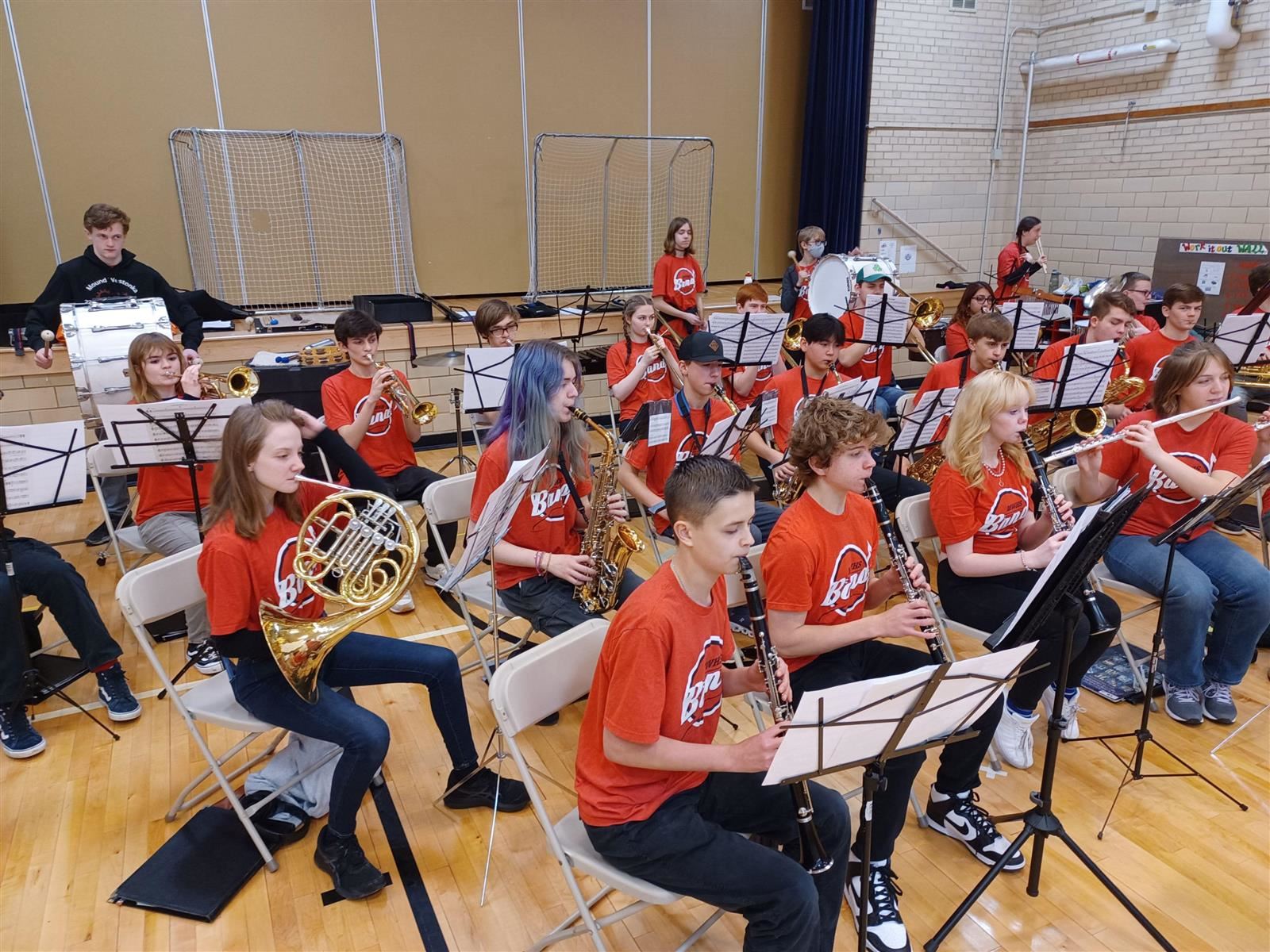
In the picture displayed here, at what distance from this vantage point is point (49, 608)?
11.3 feet

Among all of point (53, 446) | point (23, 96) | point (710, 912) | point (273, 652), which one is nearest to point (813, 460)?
point (710, 912)

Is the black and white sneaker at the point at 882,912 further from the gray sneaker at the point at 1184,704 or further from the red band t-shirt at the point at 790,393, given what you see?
the red band t-shirt at the point at 790,393

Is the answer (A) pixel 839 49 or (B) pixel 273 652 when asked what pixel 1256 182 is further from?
(B) pixel 273 652

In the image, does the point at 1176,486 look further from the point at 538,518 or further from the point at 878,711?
the point at 538,518

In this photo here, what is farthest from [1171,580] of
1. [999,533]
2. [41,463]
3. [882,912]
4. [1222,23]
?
[1222,23]

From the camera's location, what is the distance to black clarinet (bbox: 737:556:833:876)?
6.35 ft

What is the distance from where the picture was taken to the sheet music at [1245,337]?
510 cm

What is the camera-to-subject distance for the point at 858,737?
68.5 inches

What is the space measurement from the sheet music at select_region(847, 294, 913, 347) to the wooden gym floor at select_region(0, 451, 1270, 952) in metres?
2.77

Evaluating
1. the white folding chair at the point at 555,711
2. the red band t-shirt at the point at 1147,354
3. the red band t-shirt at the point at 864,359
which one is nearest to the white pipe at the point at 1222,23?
the red band t-shirt at the point at 1147,354

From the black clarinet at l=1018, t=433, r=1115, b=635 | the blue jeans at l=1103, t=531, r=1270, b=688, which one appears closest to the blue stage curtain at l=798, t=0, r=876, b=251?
the blue jeans at l=1103, t=531, r=1270, b=688

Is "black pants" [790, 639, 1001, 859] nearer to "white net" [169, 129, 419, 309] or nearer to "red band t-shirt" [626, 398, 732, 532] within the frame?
"red band t-shirt" [626, 398, 732, 532]

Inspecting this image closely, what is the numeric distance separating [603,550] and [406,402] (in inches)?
Answer: 69.5

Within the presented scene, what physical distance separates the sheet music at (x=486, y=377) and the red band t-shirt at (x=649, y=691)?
294cm
